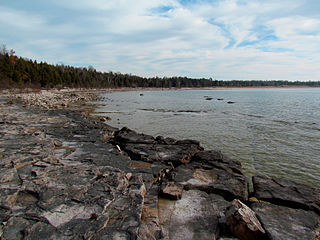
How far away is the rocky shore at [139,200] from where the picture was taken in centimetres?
371

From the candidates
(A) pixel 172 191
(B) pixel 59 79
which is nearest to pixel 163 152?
(A) pixel 172 191

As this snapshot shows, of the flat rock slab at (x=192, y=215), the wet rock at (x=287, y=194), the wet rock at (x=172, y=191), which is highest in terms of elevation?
the wet rock at (x=172, y=191)

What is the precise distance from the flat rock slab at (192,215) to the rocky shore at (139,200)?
0.06ft

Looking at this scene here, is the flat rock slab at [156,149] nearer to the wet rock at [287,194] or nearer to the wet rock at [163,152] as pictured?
the wet rock at [163,152]

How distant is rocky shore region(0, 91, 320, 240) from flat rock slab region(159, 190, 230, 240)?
0.06 feet

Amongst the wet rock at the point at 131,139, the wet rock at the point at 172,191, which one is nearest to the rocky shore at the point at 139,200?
the wet rock at the point at 172,191

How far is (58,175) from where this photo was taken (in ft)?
18.4

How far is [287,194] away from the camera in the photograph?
5.68 meters

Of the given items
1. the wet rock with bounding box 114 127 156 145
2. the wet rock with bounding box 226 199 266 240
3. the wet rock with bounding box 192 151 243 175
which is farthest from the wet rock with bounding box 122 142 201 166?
the wet rock with bounding box 226 199 266 240

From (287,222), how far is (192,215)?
2009mm

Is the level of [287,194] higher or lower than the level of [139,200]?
lower

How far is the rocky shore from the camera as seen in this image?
3.71m

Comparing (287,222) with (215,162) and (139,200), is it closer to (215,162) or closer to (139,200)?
(139,200)

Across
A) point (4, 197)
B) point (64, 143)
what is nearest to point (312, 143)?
point (64, 143)
